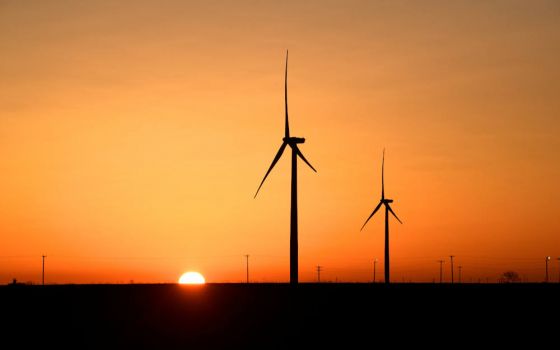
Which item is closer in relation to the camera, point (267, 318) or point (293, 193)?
point (267, 318)

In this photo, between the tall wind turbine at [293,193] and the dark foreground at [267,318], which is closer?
the dark foreground at [267,318]

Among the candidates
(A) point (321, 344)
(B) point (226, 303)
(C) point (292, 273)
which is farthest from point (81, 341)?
(C) point (292, 273)

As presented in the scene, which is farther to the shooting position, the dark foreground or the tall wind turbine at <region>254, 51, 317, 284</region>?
the tall wind turbine at <region>254, 51, 317, 284</region>

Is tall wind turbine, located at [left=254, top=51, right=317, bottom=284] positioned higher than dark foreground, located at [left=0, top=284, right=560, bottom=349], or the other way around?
tall wind turbine, located at [left=254, top=51, right=317, bottom=284]

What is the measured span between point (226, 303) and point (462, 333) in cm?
3156

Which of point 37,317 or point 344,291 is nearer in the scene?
point 37,317

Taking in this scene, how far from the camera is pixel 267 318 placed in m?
97.2

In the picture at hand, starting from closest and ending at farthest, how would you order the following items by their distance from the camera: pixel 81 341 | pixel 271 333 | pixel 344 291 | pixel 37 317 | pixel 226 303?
pixel 81 341
pixel 271 333
pixel 37 317
pixel 226 303
pixel 344 291

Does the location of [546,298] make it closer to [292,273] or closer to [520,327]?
[520,327]

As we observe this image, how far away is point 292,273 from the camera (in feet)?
374

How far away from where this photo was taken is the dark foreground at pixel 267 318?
8438cm

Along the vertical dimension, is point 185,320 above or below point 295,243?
below

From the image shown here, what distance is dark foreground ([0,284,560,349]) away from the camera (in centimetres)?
8438

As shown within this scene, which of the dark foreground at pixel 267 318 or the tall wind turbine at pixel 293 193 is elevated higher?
the tall wind turbine at pixel 293 193
